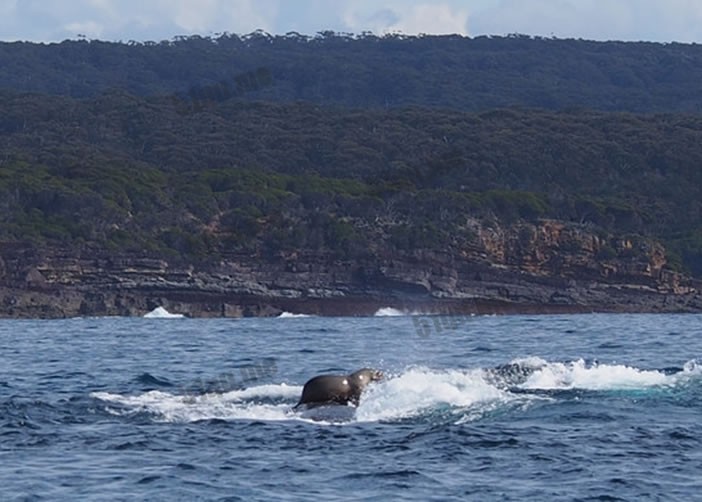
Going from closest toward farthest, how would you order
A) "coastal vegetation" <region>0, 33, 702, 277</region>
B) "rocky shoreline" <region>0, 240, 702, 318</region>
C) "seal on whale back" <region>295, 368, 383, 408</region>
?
"seal on whale back" <region>295, 368, 383, 408</region>
"rocky shoreline" <region>0, 240, 702, 318</region>
"coastal vegetation" <region>0, 33, 702, 277</region>

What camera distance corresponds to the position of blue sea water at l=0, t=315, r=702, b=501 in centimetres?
2038

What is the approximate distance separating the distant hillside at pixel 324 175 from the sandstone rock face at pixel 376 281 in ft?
5.02

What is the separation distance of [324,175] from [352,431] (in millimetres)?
97848

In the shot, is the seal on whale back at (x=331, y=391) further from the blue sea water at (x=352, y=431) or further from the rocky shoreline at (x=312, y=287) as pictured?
the rocky shoreline at (x=312, y=287)

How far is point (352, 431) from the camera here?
24438mm

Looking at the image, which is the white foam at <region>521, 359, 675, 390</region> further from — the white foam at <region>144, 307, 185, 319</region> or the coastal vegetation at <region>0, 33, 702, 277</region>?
the coastal vegetation at <region>0, 33, 702, 277</region>

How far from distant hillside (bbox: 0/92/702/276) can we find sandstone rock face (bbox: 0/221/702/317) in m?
1.53

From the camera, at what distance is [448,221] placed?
96.8 meters

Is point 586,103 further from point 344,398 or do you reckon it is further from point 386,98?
point 344,398

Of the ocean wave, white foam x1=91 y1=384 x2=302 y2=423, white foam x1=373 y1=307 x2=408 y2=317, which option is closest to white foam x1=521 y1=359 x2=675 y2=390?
the ocean wave

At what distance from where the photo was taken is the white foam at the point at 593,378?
30.1m

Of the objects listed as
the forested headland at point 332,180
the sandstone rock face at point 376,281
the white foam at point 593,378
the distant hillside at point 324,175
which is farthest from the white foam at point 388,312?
the white foam at point 593,378

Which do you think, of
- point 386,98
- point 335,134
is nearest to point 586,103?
point 386,98

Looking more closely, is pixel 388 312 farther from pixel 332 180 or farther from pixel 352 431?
pixel 352 431
